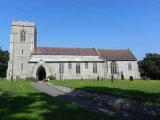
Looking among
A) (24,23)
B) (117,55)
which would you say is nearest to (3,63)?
(24,23)

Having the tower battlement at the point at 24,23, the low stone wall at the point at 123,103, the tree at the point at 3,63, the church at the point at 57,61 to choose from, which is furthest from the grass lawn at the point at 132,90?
the tree at the point at 3,63

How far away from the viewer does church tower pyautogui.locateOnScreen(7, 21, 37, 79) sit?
230ft

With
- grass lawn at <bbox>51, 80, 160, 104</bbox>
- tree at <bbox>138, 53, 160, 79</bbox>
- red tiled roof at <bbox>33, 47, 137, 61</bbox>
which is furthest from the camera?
tree at <bbox>138, 53, 160, 79</bbox>

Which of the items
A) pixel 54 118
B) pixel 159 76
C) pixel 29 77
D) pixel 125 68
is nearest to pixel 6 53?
pixel 29 77

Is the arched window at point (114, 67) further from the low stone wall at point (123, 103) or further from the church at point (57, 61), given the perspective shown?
the low stone wall at point (123, 103)

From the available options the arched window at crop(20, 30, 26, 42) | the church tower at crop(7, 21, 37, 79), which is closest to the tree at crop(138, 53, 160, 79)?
the church tower at crop(7, 21, 37, 79)

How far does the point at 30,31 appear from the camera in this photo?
7469cm

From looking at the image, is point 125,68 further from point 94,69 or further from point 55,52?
point 55,52

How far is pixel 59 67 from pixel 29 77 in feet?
28.3

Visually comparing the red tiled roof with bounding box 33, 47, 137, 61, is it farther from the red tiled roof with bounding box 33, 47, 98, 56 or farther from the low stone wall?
the low stone wall

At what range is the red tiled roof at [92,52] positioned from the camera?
73.4 metres

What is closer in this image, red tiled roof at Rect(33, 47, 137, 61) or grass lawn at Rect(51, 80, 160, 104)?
grass lawn at Rect(51, 80, 160, 104)

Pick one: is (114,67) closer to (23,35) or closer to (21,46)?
(21,46)

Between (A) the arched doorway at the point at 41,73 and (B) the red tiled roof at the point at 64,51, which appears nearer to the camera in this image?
(A) the arched doorway at the point at 41,73
